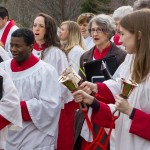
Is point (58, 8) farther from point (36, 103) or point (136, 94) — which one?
point (136, 94)

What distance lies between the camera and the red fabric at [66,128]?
21.7ft

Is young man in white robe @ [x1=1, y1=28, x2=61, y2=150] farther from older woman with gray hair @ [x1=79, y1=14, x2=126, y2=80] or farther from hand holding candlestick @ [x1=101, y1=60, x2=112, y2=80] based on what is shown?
older woman with gray hair @ [x1=79, y1=14, x2=126, y2=80]

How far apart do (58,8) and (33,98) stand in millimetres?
20435

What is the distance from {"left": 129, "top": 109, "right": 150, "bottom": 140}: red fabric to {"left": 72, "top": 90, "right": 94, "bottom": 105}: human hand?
0.40 m

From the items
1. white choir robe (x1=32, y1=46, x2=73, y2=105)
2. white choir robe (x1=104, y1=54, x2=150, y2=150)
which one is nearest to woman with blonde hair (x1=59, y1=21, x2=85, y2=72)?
white choir robe (x1=32, y1=46, x2=73, y2=105)

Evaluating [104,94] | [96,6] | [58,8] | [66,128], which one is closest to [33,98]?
[104,94]

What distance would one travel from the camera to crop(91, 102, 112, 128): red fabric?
3742 mm

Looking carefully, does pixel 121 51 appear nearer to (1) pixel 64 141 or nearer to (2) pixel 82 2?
(1) pixel 64 141

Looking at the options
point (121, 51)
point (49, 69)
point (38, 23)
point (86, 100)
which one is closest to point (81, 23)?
point (38, 23)

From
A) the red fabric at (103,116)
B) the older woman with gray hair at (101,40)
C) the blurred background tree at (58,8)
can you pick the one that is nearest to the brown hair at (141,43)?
the red fabric at (103,116)

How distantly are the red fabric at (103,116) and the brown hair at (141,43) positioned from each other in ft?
1.30

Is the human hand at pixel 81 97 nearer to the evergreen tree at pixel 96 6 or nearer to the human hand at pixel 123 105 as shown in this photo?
the human hand at pixel 123 105

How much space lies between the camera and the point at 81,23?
8984 millimetres

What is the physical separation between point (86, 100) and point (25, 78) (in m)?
1.19
